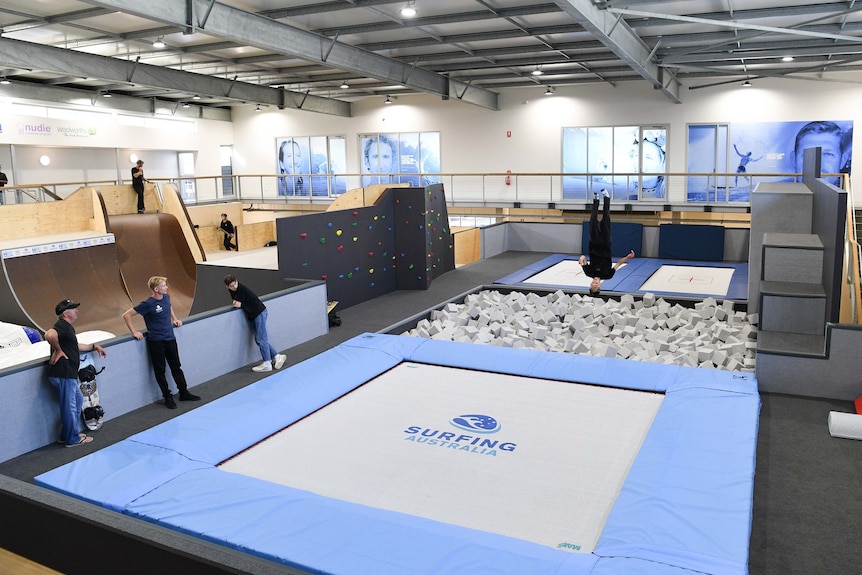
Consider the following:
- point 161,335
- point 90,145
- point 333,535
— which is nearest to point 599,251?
point 161,335

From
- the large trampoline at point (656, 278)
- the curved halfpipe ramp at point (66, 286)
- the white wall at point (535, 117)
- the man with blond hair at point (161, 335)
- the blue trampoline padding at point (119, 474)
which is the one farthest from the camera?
the white wall at point (535, 117)

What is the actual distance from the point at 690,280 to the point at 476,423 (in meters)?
7.61

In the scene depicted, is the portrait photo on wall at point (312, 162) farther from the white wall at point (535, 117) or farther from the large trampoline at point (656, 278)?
the large trampoline at point (656, 278)

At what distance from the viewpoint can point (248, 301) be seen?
7.53 meters

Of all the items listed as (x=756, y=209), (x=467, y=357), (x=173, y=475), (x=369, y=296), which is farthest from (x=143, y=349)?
(x=756, y=209)

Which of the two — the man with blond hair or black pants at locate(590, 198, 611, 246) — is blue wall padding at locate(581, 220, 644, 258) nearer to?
black pants at locate(590, 198, 611, 246)

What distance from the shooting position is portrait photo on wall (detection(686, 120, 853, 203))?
1677 centimetres

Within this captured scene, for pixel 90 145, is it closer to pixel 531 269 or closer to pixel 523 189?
pixel 523 189

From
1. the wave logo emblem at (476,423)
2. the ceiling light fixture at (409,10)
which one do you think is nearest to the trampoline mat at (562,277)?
the ceiling light fixture at (409,10)

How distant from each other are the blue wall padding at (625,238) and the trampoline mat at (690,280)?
1497 millimetres

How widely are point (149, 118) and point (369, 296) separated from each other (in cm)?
1413

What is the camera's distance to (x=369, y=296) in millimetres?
11070

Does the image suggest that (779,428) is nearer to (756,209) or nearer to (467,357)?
(467,357)

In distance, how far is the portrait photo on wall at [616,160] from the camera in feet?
61.7
